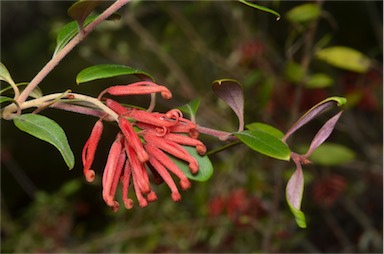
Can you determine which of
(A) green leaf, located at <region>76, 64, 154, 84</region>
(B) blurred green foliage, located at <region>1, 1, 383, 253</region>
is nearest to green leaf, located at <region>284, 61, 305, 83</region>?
(B) blurred green foliage, located at <region>1, 1, 383, 253</region>

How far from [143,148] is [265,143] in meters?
0.15

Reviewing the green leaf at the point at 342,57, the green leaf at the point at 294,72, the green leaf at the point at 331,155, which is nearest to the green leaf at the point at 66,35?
the green leaf at the point at 294,72

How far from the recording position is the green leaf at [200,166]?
76cm

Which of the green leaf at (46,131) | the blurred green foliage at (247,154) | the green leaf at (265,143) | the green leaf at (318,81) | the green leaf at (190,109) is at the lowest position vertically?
the blurred green foliage at (247,154)

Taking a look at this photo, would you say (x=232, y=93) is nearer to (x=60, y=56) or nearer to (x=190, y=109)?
(x=190, y=109)

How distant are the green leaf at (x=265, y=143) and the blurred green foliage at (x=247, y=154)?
0.69 meters

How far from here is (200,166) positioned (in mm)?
770

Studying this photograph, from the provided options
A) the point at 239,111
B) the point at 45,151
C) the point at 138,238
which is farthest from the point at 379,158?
the point at 45,151

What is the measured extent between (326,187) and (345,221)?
787 millimetres

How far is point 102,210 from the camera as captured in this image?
3766 mm

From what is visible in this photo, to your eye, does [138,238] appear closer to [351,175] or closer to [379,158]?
[379,158]

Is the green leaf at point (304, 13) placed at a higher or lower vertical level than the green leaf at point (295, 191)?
higher

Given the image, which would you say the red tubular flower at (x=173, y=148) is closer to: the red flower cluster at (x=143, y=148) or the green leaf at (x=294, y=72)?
the red flower cluster at (x=143, y=148)

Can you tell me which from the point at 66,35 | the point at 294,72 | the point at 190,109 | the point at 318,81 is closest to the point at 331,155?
the point at 318,81
